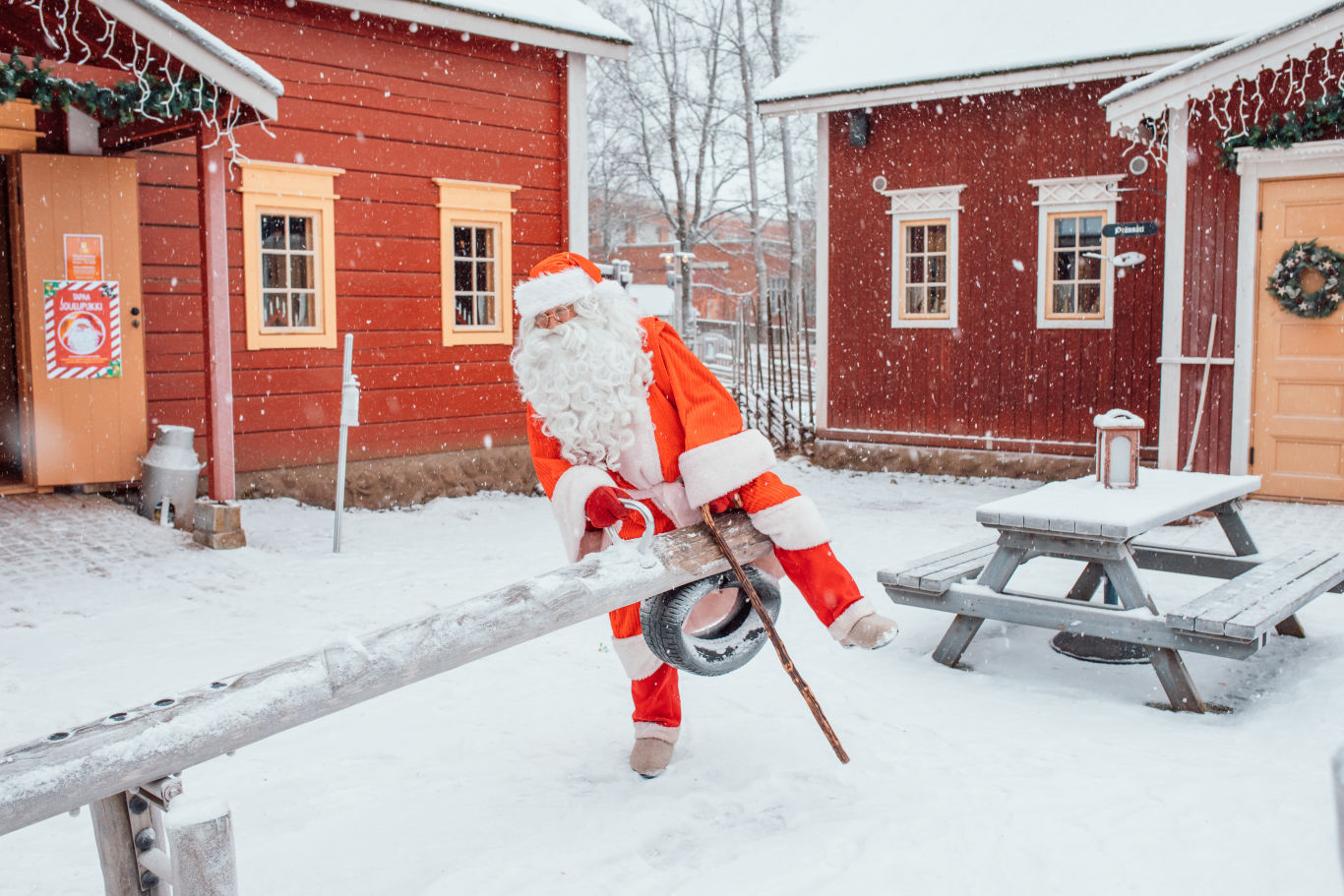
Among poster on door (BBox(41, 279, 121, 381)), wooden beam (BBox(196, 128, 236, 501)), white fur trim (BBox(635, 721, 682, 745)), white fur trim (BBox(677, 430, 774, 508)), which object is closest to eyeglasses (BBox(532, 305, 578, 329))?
white fur trim (BBox(677, 430, 774, 508))

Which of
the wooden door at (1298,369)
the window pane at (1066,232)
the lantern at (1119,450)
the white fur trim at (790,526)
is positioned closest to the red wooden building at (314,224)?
the window pane at (1066,232)

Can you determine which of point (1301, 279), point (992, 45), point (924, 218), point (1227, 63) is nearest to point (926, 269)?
point (924, 218)

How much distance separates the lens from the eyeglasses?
11.3 feet

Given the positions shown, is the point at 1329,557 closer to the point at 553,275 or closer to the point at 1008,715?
the point at 1008,715

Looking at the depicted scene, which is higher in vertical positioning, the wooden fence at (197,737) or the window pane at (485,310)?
the window pane at (485,310)

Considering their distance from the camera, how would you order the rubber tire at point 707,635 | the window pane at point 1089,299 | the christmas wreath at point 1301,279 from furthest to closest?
the window pane at point 1089,299
the christmas wreath at point 1301,279
the rubber tire at point 707,635

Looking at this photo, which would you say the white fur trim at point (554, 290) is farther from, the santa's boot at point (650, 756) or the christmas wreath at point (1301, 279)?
the christmas wreath at point (1301, 279)

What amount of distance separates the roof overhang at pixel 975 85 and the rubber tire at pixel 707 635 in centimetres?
792

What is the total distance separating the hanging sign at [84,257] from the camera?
7512mm

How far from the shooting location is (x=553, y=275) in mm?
3463

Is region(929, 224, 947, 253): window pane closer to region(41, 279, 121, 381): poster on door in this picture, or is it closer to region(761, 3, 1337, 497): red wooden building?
region(761, 3, 1337, 497): red wooden building

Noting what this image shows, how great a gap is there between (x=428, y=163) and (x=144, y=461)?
135 inches

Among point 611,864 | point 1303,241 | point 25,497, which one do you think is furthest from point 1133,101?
point 25,497

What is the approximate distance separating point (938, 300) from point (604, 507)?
859cm
